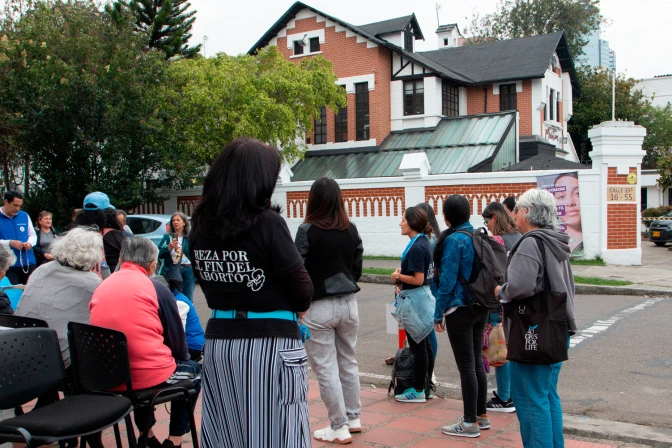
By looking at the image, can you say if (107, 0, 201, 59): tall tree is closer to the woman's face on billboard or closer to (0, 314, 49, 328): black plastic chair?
the woman's face on billboard

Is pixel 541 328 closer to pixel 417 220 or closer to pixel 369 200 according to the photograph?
pixel 417 220

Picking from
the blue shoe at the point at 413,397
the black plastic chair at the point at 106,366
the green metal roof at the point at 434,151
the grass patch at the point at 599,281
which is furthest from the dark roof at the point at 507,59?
the black plastic chair at the point at 106,366

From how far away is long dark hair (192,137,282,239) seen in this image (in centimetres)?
299

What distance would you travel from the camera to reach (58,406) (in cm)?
385

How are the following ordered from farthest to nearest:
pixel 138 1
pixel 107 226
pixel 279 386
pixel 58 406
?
pixel 138 1 → pixel 107 226 → pixel 58 406 → pixel 279 386

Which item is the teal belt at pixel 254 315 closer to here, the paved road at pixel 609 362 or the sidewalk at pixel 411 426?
the sidewalk at pixel 411 426

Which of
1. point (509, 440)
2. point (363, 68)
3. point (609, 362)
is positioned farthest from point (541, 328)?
point (363, 68)

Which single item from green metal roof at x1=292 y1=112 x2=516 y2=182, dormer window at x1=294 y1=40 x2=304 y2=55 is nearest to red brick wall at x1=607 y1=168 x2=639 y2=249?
green metal roof at x1=292 y1=112 x2=516 y2=182

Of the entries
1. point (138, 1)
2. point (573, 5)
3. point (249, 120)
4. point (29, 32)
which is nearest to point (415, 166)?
point (249, 120)

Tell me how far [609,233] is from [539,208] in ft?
42.3

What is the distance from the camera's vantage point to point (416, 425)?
202 inches

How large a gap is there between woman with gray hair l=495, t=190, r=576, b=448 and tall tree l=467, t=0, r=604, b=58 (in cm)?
4232

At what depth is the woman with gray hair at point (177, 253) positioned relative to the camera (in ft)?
28.8

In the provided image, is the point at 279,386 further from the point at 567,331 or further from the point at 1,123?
the point at 1,123
